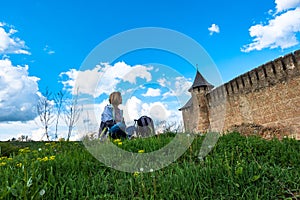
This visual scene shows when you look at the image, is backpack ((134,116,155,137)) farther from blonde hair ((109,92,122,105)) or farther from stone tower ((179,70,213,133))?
stone tower ((179,70,213,133))

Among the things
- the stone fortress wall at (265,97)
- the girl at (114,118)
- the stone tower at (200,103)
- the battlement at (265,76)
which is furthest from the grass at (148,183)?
the stone tower at (200,103)

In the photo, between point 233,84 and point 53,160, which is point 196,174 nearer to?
point 53,160

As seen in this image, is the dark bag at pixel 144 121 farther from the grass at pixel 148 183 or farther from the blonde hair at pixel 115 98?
the grass at pixel 148 183

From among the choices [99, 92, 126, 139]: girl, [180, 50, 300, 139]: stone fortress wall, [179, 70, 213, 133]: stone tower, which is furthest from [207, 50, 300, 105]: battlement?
[99, 92, 126, 139]: girl

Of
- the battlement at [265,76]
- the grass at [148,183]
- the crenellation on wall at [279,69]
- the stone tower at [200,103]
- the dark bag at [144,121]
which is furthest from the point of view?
the stone tower at [200,103]

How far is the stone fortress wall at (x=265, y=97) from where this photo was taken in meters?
12.0

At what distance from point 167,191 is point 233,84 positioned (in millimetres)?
13845

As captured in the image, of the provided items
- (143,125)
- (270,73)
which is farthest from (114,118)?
(270,73)

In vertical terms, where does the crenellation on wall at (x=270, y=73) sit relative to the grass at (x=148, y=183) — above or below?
above

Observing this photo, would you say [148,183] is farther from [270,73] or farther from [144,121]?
[270,73]

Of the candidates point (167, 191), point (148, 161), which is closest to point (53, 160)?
point (148, 161)

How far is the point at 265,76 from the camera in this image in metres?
13.2

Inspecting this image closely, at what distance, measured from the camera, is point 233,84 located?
1556cm

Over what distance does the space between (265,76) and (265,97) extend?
1.00 metres
